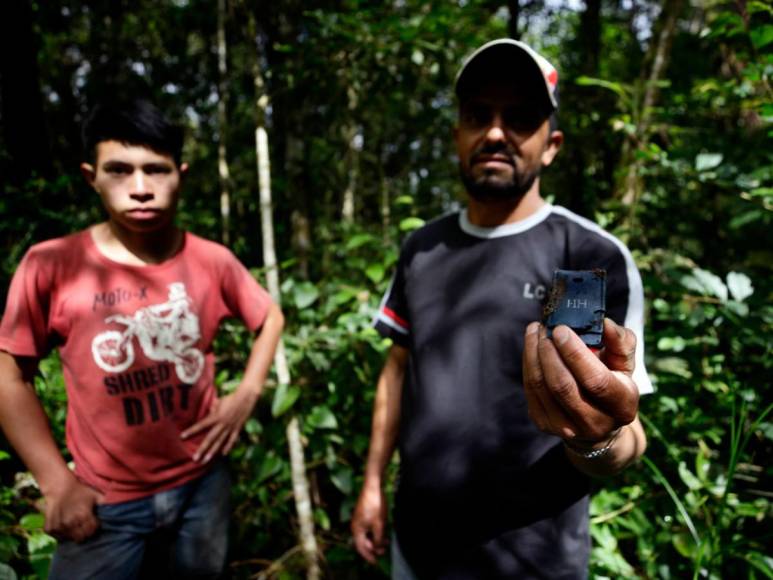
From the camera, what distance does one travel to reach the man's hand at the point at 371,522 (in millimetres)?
1783

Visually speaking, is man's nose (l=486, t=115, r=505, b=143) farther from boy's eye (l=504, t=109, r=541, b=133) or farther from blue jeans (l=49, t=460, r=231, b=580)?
blue jeans (l=49, t=460, r=231, b=580)

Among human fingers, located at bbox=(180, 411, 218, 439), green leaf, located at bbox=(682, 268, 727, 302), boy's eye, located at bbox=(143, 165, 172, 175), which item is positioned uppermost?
boy's eye, located at bbox=(143, 165, 172, 175)

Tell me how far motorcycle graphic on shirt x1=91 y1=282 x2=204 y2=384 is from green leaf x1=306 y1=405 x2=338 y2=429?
743mm

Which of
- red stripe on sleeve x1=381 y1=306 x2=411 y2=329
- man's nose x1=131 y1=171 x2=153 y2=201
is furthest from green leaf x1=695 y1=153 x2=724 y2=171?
man's nose x1=131 y1=171 x2=153 y2=201

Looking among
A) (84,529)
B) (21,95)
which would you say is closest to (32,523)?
(84,529)

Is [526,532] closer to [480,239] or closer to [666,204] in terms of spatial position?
[480,239]

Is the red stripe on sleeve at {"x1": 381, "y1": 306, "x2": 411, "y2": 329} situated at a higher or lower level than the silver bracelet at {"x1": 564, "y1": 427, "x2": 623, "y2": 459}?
higher

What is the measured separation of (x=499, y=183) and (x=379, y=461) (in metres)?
1.12

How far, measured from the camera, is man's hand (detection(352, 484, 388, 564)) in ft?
5.85

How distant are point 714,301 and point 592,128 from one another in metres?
4.07

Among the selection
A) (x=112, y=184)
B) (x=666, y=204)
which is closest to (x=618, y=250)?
(x=112, y=184)

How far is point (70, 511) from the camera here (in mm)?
1508

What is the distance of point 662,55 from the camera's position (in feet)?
10.8

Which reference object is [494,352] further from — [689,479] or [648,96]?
[648,96]
